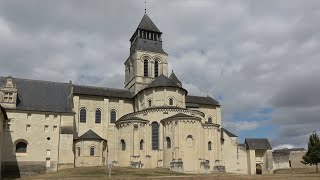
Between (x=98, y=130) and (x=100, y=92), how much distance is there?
6.54m

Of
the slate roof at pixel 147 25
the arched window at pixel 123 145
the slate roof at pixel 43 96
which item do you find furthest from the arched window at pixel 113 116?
the slate roof at pixel 147 25

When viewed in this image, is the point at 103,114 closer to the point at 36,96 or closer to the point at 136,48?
the point at 36,96

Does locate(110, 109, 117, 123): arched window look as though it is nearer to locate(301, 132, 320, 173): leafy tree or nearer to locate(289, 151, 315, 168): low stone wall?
locate(301, 132, 320, 173): leafy tree

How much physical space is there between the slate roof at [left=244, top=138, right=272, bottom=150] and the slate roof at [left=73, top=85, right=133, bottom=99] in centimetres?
2360

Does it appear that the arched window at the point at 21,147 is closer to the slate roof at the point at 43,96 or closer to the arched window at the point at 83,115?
the slate roof at the point at 43,96

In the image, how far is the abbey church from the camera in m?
46.6

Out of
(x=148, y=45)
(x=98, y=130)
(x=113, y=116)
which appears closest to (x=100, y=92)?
(x=113, y=116)

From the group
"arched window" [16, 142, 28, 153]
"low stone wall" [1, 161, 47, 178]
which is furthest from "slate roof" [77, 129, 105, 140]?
"arched window" [16, 142, 28, 153]

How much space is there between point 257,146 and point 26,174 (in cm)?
4064

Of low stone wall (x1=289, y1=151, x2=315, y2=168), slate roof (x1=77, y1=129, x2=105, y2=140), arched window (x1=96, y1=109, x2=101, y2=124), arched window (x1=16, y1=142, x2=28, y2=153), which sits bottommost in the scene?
low stone wall (x1=289, y1=151, x2=315, y2=168)

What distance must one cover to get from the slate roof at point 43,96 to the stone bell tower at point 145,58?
45.4ft

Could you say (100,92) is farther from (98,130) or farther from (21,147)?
(21,147)

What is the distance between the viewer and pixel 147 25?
68.5 m

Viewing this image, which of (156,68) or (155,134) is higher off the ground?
(156,68)
